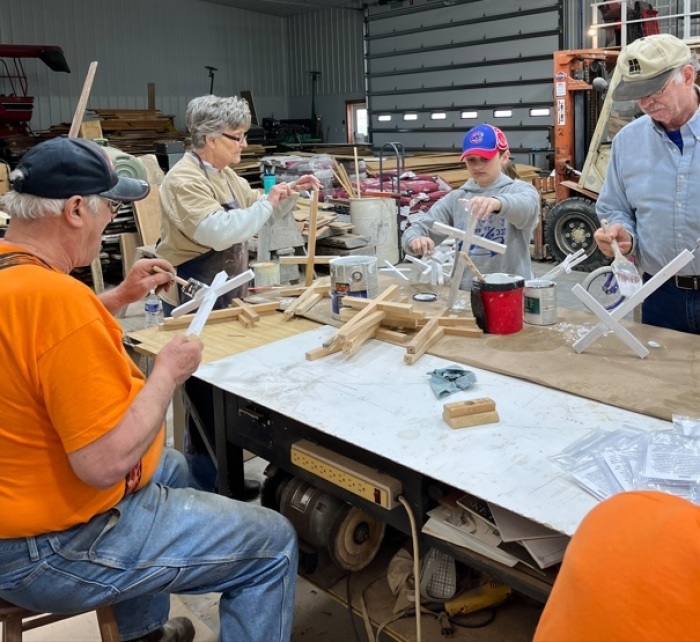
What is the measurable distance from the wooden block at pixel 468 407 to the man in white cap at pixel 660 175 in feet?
3.22

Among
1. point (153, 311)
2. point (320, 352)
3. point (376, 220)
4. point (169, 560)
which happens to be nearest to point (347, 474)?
point (169, 560)

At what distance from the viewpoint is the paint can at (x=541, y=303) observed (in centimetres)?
242

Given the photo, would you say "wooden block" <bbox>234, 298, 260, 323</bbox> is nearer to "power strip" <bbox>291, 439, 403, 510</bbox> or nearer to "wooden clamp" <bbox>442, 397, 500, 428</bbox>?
"power strip" <bbox>291, 439, 403, 510</bbox>

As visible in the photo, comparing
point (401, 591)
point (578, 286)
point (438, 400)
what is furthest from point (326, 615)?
point (578, 286)

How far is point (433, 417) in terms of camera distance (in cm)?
177

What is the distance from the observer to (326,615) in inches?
95.0

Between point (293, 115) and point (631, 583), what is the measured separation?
1419 centimetres

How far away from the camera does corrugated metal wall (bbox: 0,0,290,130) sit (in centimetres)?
1073

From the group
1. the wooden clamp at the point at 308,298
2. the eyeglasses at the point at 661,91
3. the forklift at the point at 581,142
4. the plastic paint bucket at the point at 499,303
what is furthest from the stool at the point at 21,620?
the forklift at the point at 581,142

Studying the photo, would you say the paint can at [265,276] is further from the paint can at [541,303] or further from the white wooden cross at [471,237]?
the paint can at [541,303]

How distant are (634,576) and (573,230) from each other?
7062 mm

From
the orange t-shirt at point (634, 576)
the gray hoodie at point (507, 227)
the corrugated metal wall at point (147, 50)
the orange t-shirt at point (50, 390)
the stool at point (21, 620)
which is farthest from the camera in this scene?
the corrugated metal wall at point (147, 50)

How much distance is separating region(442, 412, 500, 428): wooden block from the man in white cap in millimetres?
1000

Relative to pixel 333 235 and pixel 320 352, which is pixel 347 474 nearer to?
pixel 320 352
